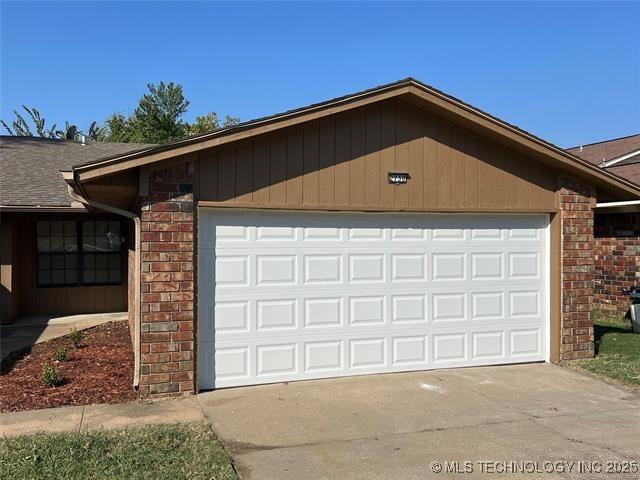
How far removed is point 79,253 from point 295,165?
8.06 metres

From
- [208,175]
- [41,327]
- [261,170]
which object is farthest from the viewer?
[41,327]

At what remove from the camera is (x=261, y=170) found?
7.34 metres

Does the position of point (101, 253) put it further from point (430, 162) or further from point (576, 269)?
point (576, 269)

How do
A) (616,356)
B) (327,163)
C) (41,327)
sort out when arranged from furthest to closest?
(41,327), (616,356), (327,163)

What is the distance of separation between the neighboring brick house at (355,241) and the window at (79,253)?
6.02 meters

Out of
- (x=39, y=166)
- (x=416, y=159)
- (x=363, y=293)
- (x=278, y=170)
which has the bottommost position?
(x=363, y=293)

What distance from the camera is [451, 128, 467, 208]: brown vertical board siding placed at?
326 inches

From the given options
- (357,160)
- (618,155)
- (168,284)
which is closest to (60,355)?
(168,284)

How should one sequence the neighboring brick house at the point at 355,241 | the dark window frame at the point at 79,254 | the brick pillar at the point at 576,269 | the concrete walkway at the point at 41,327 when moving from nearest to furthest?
the neighboring brick house at the point at 355,241
the brick pillar at the point at 576,269
the concrete walkway at the point at 41,327
the dark window frame at the point at 79,254

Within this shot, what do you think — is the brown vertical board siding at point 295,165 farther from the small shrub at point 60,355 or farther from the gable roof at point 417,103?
the small shrub at point 60,355

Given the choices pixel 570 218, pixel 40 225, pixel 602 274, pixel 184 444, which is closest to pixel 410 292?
pixel 570 218

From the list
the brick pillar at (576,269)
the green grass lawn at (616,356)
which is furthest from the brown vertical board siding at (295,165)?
the green grass lawn at (616,356)

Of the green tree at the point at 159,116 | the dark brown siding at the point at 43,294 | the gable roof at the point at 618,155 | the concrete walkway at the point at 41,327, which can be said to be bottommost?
the concrete walkway at the point at 41,327

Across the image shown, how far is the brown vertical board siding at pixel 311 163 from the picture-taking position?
7.55 meters
